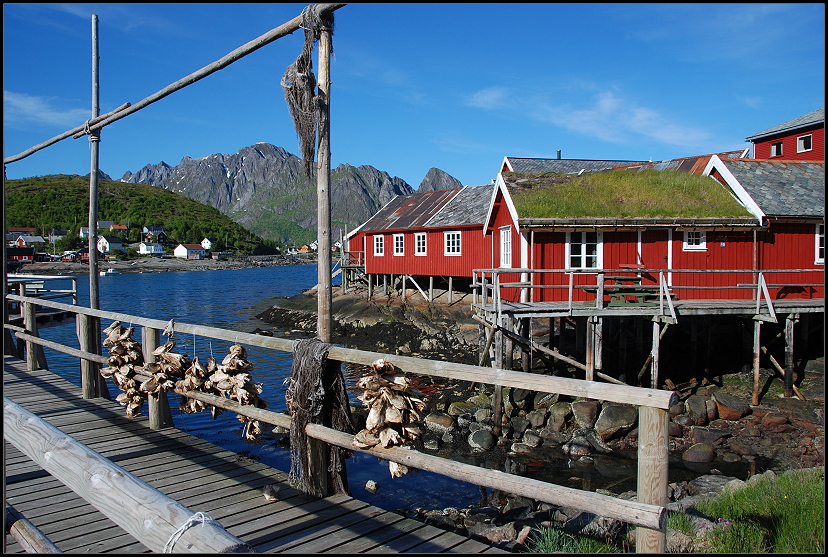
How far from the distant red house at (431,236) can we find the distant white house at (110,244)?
113 m

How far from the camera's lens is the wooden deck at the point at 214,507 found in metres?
3.98

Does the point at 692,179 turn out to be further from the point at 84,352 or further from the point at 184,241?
the point at 184,241

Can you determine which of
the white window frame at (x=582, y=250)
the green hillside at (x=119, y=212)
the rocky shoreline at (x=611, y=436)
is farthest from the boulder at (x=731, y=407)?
the green hillside at (x=119, y=212)

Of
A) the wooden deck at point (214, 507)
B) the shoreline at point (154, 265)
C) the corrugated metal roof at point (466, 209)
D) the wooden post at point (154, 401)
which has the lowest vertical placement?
the wooden deck at point (214, 507)

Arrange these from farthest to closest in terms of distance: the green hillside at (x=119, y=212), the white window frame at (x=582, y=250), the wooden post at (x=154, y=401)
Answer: the green hillside at (x=119, y=212)
the white window frame at (x=582, y=250)
the wooden post at (x=154, y=401)

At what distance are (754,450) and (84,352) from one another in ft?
43.8

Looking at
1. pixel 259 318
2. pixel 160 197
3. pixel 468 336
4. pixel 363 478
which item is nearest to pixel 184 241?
pixel 160 197

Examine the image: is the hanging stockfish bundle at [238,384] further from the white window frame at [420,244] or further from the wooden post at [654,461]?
the white window frame at [420,244]

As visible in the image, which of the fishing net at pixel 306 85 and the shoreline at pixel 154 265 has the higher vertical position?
the fishing net at pixel 306 85

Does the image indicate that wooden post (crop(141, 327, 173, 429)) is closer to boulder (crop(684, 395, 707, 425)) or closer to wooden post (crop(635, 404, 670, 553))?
wooden post (crop(635, 404, 670, 553))

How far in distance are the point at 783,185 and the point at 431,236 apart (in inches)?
701

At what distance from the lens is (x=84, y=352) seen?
8023mm

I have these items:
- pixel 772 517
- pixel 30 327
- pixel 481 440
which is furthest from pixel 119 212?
pixel 772 517

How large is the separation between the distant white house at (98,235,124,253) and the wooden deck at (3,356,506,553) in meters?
139
